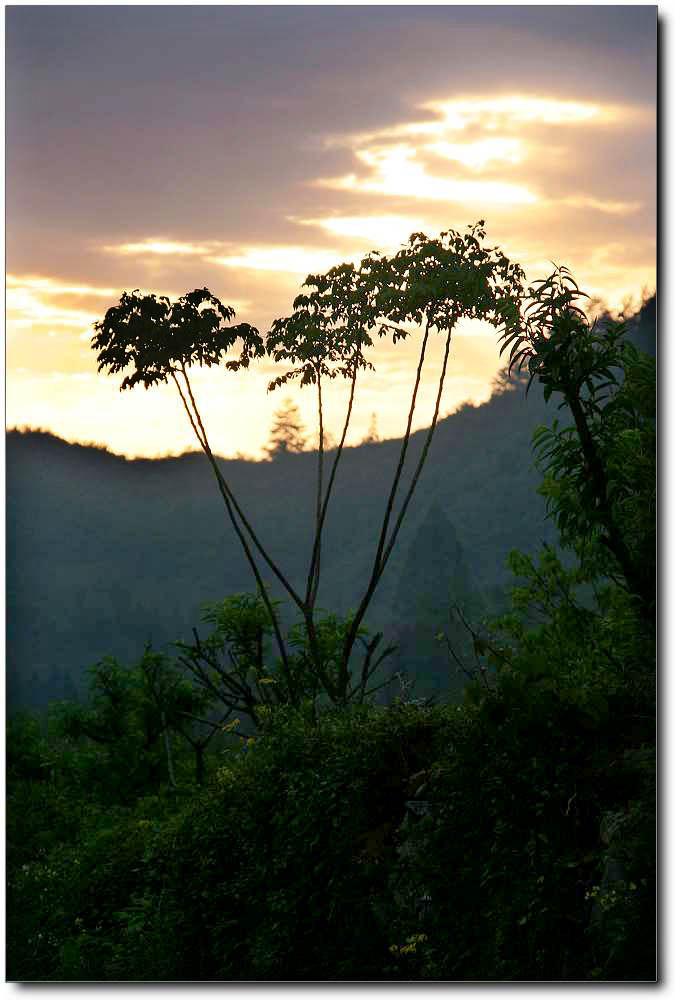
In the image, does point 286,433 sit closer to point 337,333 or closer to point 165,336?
point 337,333

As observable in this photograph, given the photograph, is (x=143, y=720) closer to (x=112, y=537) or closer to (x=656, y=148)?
(x=112, y=537)

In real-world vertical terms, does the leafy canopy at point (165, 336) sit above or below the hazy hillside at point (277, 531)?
above

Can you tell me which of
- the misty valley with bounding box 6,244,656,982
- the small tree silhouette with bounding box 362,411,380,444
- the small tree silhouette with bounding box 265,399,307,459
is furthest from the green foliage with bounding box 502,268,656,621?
the small tree silhouette with bounding box 265,399,307,459

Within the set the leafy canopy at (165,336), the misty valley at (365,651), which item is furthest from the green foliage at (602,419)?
the leafy canopy at (165,336)

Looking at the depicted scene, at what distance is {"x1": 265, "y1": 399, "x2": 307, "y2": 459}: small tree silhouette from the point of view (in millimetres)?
6547

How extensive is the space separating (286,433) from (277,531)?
641mm

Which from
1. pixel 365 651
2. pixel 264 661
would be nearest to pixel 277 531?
pixel 365 651

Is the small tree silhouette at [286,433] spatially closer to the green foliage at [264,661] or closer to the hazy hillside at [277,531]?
the hazy hillside at [277,531]

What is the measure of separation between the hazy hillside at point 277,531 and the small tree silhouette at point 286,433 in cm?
7

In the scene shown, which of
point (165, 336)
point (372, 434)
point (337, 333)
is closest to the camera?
point (165, 336)

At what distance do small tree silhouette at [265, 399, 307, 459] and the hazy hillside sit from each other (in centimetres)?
7

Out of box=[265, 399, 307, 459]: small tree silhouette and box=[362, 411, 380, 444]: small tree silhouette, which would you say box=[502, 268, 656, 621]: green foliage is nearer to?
box=[362, 411, 380, 444]: small tree silhouette

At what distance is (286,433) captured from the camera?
6.66m

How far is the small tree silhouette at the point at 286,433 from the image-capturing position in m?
6.55
